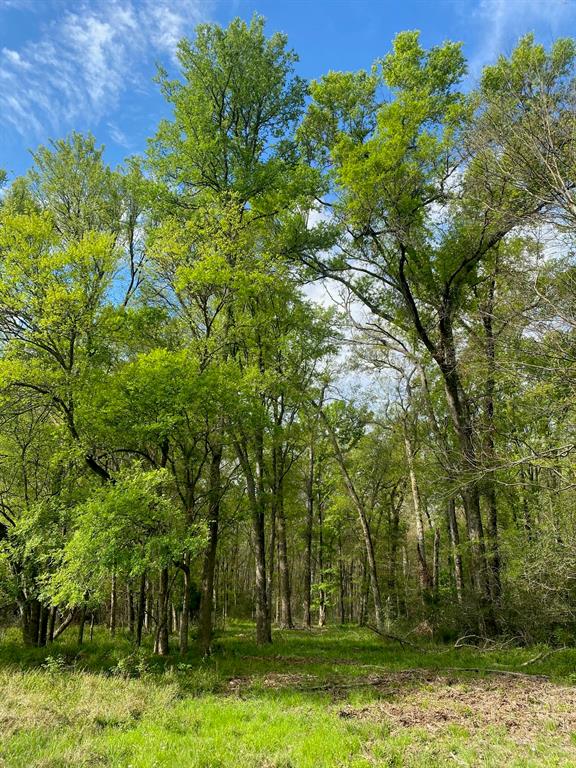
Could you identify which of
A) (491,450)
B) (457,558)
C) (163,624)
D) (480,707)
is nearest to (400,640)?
(457,558)

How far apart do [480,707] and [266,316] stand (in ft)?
36.9

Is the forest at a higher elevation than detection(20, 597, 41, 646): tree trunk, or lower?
higher

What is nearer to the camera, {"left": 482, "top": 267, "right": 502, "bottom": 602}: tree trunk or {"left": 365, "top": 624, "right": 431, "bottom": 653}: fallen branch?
{"left": 482, "top": 267, "right": 502, "bottom": 602}: tree trunk

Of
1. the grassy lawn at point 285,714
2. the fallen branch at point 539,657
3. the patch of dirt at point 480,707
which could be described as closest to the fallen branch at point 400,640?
the grassy lawn at point 285,714

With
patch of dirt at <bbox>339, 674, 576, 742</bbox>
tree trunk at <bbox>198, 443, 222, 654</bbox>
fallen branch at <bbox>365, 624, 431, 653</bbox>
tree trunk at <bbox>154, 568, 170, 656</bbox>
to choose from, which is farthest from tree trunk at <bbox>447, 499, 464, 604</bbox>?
tree trunk at <bbox>154, 568, 170, 656</bbox>

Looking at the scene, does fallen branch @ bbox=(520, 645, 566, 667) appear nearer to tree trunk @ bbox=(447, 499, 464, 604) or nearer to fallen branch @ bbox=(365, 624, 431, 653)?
fallen branch @ bbox=(365, 624, 431, 653)

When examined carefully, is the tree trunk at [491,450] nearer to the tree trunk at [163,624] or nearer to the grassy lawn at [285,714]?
the grassy lawn at [285,714]

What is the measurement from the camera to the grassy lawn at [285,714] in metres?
5.26

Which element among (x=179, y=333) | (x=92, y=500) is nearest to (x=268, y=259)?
(x=179, y=333)

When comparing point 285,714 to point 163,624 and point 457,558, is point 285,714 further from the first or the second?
point 457,558

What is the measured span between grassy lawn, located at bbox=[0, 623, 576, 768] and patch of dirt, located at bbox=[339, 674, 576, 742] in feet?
0.09

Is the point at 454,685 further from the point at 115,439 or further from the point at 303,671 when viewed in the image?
the point at 115,439

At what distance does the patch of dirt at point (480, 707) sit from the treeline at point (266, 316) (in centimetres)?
236

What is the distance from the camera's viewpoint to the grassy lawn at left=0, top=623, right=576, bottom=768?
5262mm
